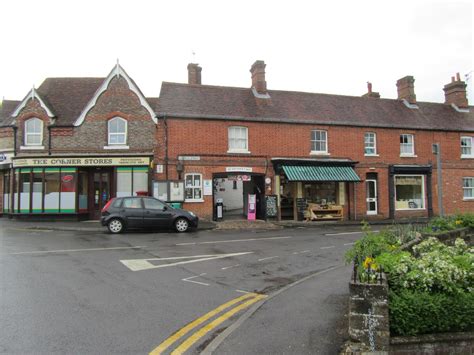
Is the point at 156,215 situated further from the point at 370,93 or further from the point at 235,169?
the point at 370,93

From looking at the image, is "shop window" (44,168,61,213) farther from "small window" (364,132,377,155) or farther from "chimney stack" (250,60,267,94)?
"small window" (364,132,377,155)

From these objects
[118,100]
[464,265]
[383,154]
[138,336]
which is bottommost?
[138,336]

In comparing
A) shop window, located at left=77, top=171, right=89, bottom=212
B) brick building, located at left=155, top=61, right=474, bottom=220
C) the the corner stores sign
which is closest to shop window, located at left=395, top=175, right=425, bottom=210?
brick building, located at left=155, top=61, right=474, bottom=220

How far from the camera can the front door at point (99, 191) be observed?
22609mm

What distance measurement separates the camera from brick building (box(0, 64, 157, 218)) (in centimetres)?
2155

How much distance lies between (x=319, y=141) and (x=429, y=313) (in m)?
20.3

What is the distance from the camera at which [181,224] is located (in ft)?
56.2

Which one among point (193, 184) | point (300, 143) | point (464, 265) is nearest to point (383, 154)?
point (300, 143)

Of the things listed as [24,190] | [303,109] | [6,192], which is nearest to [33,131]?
[24,190]

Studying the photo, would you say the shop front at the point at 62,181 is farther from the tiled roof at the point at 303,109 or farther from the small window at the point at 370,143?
the small window at the point at 370,143

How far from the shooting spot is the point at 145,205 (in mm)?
16984

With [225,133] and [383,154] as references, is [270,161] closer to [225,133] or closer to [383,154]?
[225,133]

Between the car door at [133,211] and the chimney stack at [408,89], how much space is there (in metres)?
20.6

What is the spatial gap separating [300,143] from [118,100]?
10.8m
